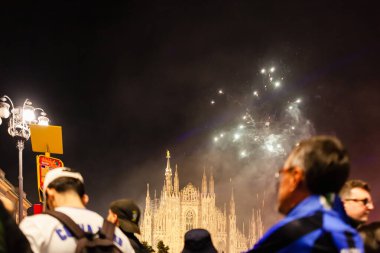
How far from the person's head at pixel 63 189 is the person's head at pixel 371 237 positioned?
2.09m

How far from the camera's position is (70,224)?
10.6 feet

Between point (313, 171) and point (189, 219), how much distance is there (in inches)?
2722

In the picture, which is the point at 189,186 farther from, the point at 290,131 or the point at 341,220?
the point at 341,220

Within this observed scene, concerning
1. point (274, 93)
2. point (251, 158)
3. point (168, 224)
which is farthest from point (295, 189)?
point (168, 224)

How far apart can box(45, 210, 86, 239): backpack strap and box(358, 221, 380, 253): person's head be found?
6.57 ft

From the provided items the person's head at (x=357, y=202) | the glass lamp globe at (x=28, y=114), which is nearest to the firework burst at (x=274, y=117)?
the glass lamp globe at (x=28, y=114)

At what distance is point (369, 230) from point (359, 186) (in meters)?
0.39

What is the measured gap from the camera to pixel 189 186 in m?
71.4

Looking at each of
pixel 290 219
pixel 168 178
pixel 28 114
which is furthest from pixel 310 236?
pixel 168 178

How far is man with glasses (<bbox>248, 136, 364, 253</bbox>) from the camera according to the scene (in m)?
2.10

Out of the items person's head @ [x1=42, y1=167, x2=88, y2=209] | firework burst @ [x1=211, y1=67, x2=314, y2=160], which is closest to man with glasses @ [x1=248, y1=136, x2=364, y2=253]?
person's head @ [x1=42, y1=167, x2=88, y2=209]

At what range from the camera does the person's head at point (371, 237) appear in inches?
135

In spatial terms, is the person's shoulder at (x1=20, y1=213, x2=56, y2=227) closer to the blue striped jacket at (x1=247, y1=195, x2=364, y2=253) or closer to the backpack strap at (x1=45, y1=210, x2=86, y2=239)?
the backpack strap at (x1=45, y1=210, x2=86, y2=239)

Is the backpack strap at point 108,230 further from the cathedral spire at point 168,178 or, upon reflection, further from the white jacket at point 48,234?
the cathedral spire at point 168,178
